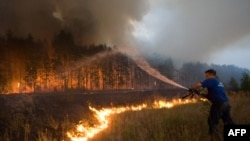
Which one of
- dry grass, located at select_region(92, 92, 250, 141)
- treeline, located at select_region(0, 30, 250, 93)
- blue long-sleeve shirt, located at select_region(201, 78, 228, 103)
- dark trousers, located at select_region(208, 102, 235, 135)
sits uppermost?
treeline, located at select_region(0, 30, 250, 93)

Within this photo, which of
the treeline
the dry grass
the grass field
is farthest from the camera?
the treeline

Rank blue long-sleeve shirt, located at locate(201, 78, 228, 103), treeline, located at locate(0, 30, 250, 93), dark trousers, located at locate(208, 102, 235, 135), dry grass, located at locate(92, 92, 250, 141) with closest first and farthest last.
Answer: dark trousers, located at locate(208, 102, 235, 135)
blue long-sleeve shirt, located at locate(201, 78, 228, 103)
dry grass, located at locate(92, 92, 250, 141)
treeline, located at locate(0, 30, 250, 93)

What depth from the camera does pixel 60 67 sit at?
82.2m

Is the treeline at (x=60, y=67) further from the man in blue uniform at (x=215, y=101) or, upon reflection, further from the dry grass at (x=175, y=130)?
the man in blue uniform at (x=215, y=101)

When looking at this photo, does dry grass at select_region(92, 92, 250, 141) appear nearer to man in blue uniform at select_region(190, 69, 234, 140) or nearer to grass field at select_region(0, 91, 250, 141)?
grass field at select_region(0, 91, 250, 141)

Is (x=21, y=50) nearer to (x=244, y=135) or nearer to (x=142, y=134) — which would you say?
(x=142, y=134)

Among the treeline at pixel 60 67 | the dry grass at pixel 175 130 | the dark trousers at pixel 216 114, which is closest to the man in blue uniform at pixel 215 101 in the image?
the dark trousers at pixel 216 114

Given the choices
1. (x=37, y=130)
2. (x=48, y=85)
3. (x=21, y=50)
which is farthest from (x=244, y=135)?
(x=21, y=50)

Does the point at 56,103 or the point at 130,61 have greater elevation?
the point at 130,61

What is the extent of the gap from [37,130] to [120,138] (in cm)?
562

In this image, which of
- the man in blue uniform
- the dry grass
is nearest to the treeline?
the dry grass

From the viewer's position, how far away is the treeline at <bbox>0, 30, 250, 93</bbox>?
75375mm

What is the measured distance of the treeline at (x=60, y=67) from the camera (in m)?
75.4

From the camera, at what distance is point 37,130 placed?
57.0 feet
